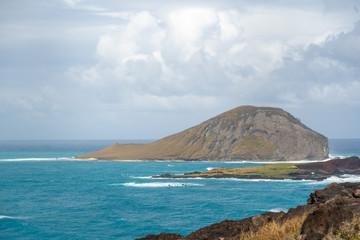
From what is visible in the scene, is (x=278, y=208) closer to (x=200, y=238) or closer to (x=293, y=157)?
(x=200, y=238)

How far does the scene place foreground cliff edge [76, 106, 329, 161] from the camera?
16812 cm

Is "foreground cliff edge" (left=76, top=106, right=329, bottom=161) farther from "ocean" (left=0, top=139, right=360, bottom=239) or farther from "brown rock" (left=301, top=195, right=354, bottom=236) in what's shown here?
"brown rock" (left=301, top=195, right=354, bottom=236)

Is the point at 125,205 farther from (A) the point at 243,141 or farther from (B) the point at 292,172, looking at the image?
(A) the point at 243,141

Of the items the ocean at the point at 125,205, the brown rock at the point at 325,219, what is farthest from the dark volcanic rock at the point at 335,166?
the brown rock at the point at 325,219

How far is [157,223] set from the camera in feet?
148

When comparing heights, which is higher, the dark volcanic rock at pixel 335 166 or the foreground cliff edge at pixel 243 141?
the foreground cliff edge at pixel 243 141

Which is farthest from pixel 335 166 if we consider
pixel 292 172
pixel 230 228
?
pixel 230 228

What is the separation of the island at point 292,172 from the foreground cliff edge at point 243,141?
158 ft

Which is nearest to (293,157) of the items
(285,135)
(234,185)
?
(285,135)

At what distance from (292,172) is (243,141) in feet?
229

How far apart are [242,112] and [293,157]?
36519mm

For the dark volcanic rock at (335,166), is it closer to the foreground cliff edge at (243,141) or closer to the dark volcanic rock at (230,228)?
the foreground cliff edge at (243,141)

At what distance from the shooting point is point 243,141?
175 metres

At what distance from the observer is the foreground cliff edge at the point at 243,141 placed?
168 meters
